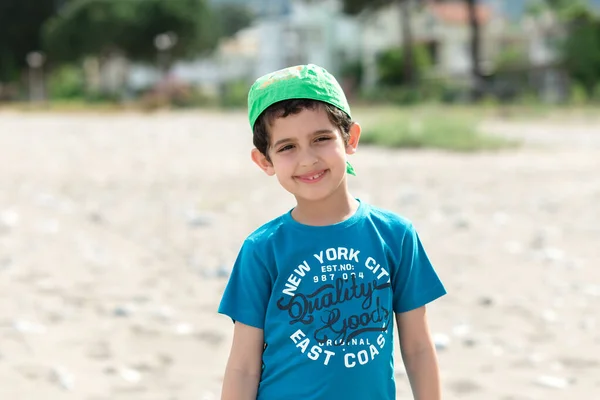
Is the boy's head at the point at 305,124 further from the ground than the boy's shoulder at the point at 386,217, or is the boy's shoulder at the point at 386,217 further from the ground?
the boy's head at the point at 305,124

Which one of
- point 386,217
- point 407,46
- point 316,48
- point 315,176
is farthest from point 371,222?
point 316,48

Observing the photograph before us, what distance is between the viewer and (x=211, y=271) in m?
6.06

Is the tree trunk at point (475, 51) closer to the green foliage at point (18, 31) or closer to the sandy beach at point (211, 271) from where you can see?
the green foliage at point (18, 31)

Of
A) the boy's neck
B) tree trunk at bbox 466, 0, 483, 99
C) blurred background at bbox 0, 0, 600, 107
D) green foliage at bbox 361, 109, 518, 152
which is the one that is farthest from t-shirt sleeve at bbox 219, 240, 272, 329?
tree trunk at bbox 466, 0, 483, 99

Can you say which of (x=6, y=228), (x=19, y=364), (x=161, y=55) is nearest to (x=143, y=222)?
(x=6, y=228)

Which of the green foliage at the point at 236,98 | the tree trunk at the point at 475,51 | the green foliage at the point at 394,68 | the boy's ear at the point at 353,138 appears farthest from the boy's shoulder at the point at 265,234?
the green foliage at the point at 394,68

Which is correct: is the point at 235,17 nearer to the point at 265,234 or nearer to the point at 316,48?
the point at 316,48

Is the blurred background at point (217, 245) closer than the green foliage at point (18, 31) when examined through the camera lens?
Yes

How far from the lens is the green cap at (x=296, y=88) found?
2170mm

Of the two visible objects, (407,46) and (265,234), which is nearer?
(265,234)

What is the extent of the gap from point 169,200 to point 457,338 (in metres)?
5.37

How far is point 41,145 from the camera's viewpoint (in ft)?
58.9

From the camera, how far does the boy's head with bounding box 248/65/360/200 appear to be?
219 cm

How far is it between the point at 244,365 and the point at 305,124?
0.60 m
